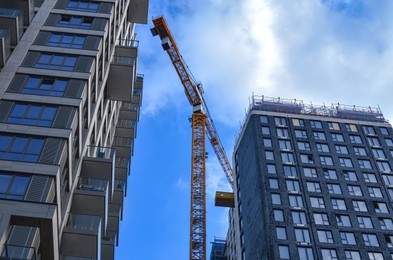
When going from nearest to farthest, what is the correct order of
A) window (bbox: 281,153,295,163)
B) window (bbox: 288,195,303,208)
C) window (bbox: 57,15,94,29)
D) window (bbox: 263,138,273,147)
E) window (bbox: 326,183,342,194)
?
1. window (bbox: 57,15,94,29)
2. window (bbox: 288,195,303,208)
3. window (bbox: 326,183,342,194)
4. window (bbox: 281,153,295,163)
5. window (bbox: 263,138,273,147)

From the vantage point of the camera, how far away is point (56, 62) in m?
33.3

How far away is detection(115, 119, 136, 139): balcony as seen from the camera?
5006 centimetres

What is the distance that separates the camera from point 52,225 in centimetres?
2444

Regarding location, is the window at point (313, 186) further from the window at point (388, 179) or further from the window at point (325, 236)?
the window at point (388, 179)

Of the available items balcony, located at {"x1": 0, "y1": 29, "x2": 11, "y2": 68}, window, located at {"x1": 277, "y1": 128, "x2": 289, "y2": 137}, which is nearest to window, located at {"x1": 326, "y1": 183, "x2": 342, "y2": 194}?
window, located at {"x1": 277, "y1": 128, "x2": 289, "y2": 137}

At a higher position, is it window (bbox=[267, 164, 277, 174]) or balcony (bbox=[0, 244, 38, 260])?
window (bbox=[267, 164, 277, 174])

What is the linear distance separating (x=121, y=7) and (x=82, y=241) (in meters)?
23.4

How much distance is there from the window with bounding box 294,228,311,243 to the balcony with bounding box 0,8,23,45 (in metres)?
45.3

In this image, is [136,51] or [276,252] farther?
[276,252]

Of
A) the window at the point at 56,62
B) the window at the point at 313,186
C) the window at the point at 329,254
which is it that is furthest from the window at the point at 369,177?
the window at the point at 56,62

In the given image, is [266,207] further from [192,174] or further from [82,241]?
[82,241]

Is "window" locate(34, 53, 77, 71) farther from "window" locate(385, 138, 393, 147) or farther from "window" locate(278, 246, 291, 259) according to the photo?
"window" locate(385, 138, 393, 147)

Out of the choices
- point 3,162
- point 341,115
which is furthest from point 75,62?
point 341,115

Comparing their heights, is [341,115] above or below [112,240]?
above
